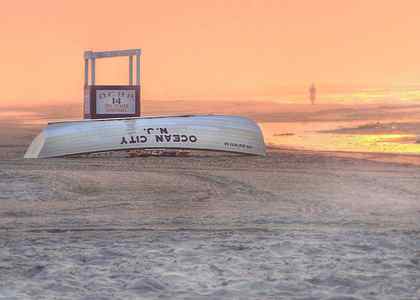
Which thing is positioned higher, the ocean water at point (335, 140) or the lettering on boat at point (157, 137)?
the lettering on boat at point (157, 137)

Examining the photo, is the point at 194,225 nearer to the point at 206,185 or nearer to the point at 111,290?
the point at 111,290

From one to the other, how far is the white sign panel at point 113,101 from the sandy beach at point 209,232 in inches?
315

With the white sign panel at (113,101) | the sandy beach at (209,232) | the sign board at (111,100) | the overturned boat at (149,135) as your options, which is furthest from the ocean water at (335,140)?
the sandy beach at (209,232)

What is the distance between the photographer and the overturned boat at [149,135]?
25.1m

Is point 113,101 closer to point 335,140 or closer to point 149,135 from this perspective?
point 149,135

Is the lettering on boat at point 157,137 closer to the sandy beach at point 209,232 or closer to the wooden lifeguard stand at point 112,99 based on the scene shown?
the sandy beach at point 209,232

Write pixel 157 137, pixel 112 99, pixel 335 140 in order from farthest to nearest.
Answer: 1. pixel 335 140
2. pixel 112 99
3. pixel 157 137

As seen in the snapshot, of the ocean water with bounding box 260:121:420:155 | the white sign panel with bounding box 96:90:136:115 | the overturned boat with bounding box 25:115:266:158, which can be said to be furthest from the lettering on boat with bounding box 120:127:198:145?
the ocean water with bounding box 260:121:420:155

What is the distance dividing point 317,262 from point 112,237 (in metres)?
3.33

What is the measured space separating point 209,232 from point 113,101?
18458mm

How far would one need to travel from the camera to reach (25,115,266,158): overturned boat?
82.3 ft

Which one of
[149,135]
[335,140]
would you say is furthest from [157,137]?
[335,140]

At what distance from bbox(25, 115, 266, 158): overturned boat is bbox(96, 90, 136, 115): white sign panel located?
143 inches

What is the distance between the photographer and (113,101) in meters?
29.6
